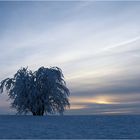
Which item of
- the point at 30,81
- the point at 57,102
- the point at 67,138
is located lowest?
the point at 67,138

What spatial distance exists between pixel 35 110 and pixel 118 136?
19.5 meters

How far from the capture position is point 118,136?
1419 cm

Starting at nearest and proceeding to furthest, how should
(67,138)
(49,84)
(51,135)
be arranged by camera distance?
(67,138) → (51,135) → (49,84)

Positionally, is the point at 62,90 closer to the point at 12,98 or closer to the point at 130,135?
the point at 12,98

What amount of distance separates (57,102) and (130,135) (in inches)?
741

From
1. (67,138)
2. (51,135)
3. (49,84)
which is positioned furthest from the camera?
(49,84)

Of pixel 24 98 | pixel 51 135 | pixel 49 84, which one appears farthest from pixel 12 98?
pixel 51 135

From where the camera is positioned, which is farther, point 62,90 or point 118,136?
point 62,90

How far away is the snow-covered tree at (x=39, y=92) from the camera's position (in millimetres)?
32219

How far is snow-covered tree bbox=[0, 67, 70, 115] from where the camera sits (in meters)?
32.2

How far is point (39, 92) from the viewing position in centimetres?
3234

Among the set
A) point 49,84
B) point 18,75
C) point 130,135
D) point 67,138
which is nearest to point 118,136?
point 130,135

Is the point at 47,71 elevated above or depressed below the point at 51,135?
above

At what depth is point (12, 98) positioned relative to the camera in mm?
33594
